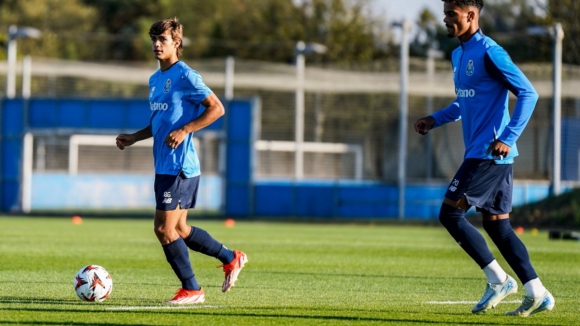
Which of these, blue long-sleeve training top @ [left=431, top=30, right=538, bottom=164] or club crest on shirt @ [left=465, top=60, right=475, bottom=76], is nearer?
blue long-sleeve training top @ [left=431, top=30, right=538, bottom=164]

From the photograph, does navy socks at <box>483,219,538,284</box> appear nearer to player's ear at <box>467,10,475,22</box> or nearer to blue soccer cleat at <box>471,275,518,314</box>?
blue soccer cleat at <box>471,275,518,314</box>

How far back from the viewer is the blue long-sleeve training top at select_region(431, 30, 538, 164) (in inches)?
304

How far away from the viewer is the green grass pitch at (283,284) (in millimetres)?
7574

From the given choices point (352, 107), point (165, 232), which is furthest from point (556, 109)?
point (165, 232)

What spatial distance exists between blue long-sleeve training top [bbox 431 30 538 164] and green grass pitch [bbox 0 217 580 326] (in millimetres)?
1263

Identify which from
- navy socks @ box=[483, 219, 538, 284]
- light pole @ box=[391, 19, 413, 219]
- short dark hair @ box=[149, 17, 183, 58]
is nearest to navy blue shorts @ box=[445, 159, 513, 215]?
navy socks @ box=[483, 219, 538, 284]

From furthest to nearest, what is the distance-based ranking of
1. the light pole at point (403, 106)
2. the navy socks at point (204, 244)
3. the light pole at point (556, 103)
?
the light pole at point (403, 106)
the light pole at point (556, 103)
the navy socks at point (204, 244)

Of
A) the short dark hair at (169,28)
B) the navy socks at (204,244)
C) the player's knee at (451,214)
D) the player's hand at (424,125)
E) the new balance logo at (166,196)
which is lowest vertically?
the navy socks at (204,244)

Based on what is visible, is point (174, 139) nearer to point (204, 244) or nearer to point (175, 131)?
point (175, 131)

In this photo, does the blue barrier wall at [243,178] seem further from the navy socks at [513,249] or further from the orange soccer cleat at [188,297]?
the navy socks at [513,249]

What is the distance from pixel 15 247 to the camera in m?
15.0

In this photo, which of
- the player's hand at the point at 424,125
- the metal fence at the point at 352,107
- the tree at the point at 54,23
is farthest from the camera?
the tree at the point at 54,23

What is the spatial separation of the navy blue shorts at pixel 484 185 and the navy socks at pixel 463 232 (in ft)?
0.39

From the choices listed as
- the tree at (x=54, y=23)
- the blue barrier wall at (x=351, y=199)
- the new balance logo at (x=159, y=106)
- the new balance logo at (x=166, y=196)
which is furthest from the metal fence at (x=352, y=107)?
the tree at (x=54, y=23)
